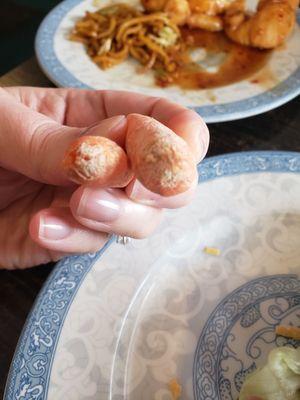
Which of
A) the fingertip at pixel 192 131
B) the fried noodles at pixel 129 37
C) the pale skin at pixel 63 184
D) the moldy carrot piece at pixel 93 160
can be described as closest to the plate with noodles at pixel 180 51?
the fried noodles at pixel 129 37

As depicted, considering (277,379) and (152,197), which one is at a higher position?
(152,197)

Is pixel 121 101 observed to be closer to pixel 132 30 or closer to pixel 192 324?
pixel 192 324

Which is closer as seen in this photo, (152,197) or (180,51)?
(152,197)

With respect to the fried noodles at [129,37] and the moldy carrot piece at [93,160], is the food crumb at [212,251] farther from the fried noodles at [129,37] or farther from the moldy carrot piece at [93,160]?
the fried noodles at [129,37]

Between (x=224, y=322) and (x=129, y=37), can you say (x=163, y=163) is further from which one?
(x=129, y=37)

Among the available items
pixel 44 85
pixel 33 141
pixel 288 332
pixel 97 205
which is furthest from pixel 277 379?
pixel 44 85
